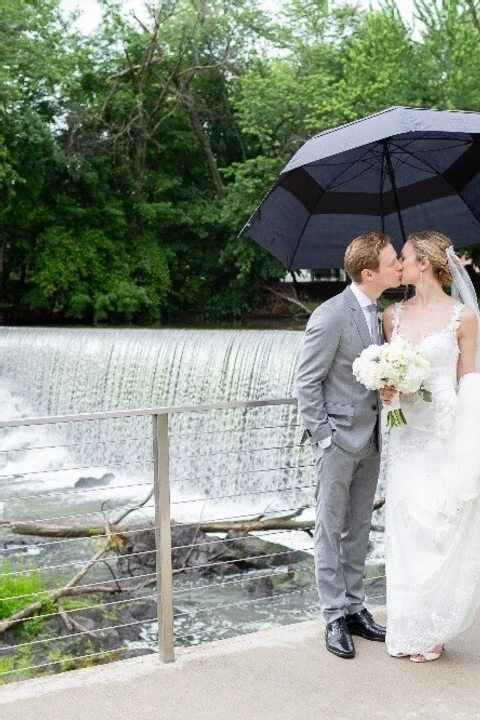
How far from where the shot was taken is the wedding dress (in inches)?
125

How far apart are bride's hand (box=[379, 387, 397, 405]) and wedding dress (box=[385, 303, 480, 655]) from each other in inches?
4.0

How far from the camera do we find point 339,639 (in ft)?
10.8

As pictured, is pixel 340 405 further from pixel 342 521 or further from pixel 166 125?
pixel 166 125

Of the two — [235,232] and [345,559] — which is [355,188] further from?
[235,232]

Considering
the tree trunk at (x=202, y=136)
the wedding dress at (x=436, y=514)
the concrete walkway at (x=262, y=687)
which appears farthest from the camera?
the tree trunk at (x=202, y=136)

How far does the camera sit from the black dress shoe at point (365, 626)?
11.2ft

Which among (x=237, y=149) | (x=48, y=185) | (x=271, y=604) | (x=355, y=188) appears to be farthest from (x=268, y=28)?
(x=355, y=188)

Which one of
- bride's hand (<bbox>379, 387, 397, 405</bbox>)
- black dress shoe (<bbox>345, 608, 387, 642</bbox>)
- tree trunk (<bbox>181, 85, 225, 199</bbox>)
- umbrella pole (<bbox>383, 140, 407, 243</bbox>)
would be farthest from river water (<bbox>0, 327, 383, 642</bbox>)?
tree trunk (<bbox>181, 85, 225, 199</bbox>)

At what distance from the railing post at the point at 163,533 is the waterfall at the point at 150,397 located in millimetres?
6073

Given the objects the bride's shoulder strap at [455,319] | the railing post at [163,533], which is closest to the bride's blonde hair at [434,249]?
the bride's shoulder strap at [455,319]

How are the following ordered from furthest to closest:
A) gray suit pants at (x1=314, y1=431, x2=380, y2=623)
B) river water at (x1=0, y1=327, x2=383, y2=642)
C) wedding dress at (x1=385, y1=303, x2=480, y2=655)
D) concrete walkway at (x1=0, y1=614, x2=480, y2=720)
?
1. river water at (x1=0, y1=327, x2=383, y2=642)
2. gray suit pants at (x1=314, y1=431, x2=380, y2=623)
3. wedding dress at (x1=385, y1=303, x2=480, y2=655)
4. concrete walkway at (x1=0, y1=614, x2=480, y2=720)

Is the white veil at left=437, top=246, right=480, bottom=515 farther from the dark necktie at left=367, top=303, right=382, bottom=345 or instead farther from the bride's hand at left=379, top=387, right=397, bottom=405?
the dark necktie at left=367, top=303, right=382, bottom=345

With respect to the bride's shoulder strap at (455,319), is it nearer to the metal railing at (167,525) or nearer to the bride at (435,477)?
the bride at (435,477)

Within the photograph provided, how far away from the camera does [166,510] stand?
327 centimetres
